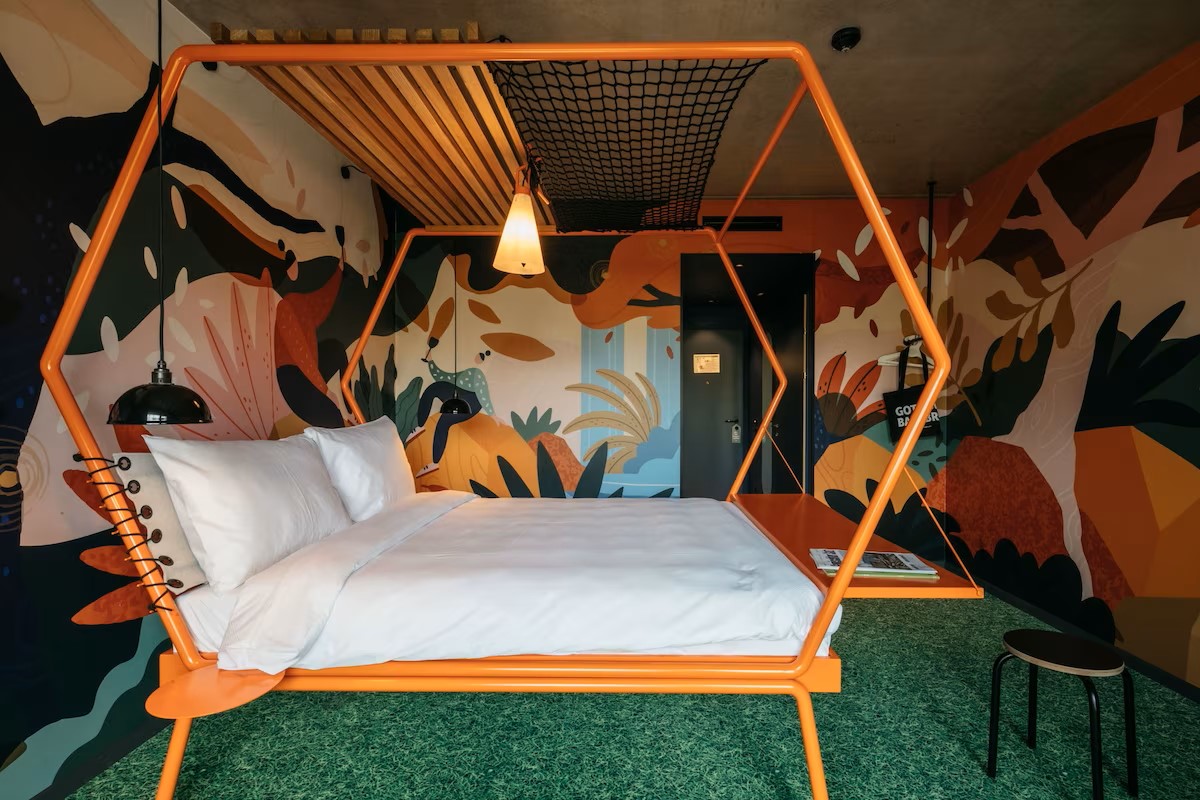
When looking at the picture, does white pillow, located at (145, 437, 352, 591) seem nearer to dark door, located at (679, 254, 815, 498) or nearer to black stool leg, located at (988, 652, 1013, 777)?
black stool leg, located at (988, 652, 1013, 777)

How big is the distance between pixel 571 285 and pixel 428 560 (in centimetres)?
279

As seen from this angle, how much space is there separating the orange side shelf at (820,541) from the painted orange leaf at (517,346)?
1.97 metres

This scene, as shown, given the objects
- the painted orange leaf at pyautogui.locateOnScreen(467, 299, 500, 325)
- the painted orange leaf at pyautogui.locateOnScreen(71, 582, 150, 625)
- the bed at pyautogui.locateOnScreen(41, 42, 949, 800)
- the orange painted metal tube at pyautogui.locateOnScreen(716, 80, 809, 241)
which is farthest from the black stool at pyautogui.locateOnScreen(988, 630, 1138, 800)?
the painted orange leaf at pyautogui.locateOnScreen(467, 299, 500, 325)

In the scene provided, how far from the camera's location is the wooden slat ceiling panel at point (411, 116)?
6.44 ft

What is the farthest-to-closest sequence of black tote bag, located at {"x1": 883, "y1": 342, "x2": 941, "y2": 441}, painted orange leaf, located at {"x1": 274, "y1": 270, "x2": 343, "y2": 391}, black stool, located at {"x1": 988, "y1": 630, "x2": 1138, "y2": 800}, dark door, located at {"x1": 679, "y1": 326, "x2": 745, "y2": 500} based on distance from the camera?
dark door, located at {"x1": 679, "y1": 326, "x2": 745, "y2": 500}, black tote bag, located at {"x1": 883, "y1": 342, "x2": 941, "y2": 441}, painted orange leaf, located at {"x1": 274, "y1": 270, "x2": 343, "y2": 391}, black stool, located at {"x1": 988, "y1": 630, "x2": 1138, "y2": 800}

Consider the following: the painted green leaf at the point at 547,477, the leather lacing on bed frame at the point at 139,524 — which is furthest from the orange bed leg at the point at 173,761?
the painted green leaf at the point at 547,477

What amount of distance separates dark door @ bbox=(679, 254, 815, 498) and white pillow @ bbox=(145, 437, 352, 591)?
113 inches

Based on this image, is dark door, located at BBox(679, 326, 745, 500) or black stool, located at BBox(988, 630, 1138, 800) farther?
dark door, located at BBox(679, 326, 745, 500)

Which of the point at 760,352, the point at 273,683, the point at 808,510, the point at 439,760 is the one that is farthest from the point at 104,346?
the point at 760,352

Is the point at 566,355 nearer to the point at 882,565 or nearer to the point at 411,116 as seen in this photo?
the point at 411,116

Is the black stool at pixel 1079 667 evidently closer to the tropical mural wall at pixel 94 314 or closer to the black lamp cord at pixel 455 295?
the tropical mural wall at pixel 94 314

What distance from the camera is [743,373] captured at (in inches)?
218

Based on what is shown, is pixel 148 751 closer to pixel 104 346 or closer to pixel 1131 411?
pixel 104 346

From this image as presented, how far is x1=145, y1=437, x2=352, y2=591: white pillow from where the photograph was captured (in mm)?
1569
